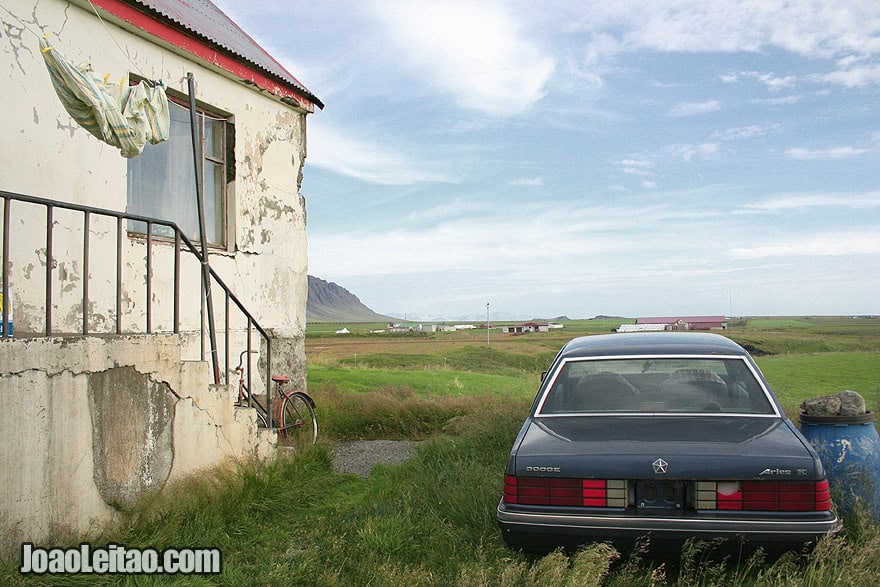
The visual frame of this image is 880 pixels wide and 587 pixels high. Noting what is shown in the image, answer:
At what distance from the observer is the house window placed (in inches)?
307

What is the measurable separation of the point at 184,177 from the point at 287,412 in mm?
3075

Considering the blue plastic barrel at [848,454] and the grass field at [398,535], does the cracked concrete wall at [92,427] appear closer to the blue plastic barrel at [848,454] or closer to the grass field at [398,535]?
the grass field at [398,535]

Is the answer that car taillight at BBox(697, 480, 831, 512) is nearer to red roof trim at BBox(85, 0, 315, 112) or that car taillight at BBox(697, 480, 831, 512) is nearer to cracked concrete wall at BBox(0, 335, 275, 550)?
cracked concrete wall at BBox(0, 335, 275, 550)

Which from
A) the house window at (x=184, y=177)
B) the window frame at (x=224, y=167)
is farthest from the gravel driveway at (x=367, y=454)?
the house window at (x=184, y=177)

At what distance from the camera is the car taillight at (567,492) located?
13.3 ft

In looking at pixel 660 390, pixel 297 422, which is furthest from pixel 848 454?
pixel 297 422

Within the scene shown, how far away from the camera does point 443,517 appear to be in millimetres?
5531

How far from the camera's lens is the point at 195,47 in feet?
26.7

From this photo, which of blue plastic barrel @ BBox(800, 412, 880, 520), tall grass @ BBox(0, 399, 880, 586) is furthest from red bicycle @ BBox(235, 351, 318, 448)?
blue plastic barrel @ BBox(800, 412, 880, 520)

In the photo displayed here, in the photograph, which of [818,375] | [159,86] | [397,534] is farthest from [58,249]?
[818,375]

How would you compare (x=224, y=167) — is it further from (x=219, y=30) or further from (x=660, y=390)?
(x=660, y=390)

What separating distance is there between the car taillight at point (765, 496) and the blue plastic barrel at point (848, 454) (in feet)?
4.39

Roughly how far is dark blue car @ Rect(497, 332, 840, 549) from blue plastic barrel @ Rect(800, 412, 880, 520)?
2.45 feet

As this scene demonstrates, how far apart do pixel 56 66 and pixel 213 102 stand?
3.43m
